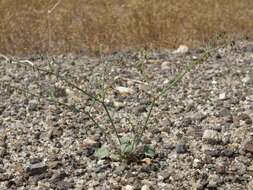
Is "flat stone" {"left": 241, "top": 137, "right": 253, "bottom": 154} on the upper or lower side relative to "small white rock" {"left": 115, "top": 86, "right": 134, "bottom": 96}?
lower

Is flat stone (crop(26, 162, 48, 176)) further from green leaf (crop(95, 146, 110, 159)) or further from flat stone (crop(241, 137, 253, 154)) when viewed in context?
flat stone (crop(241, 137, 253, 154))

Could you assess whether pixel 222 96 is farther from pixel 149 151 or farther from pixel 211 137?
pixel 149 151

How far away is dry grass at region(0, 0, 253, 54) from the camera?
27.3ft

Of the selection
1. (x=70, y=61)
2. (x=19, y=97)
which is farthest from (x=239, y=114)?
(x=70, y=61)

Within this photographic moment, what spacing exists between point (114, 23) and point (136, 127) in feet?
11.7

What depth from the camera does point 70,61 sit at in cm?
776

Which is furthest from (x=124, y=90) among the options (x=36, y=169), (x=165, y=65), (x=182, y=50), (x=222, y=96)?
(x=36, y=169)

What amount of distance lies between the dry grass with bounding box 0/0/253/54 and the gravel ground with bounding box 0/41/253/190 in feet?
2.51

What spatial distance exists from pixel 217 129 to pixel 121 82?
168cm

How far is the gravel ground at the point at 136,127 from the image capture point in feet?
15.2

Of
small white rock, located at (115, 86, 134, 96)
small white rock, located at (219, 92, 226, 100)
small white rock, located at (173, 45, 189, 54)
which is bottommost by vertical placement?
small white rock, located at (219, 92, 226, 100)

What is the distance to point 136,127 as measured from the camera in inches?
213

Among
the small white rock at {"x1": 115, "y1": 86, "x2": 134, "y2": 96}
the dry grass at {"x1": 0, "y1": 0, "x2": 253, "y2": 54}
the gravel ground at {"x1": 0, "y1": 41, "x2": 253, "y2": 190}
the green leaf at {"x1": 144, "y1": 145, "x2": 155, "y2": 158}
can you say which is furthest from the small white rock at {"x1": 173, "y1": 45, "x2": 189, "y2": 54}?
the green leaf at {"x1": 144, "y1": 145, "x2": 155, "y2": 158}

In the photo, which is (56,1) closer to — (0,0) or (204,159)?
(0,0)
